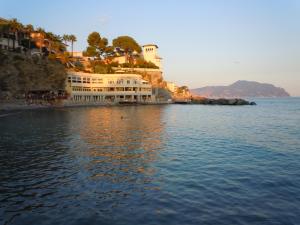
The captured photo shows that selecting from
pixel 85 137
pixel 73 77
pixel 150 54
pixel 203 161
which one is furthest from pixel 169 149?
pixel 150 54

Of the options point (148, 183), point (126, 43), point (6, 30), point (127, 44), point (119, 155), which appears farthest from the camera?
point (127, 44)

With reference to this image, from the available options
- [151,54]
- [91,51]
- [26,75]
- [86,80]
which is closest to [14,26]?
[26,75]

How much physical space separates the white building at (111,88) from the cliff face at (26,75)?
15220 mm

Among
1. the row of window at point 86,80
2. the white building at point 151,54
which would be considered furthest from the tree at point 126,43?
the row of window at point 86,80

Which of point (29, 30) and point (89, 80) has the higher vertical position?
point (29, 30)

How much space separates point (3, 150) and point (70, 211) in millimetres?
17046

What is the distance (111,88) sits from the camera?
130500 mm

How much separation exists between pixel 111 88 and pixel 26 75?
150 feet

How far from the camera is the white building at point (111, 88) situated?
12312cm

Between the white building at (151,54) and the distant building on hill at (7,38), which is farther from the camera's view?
the white building at (151,54)

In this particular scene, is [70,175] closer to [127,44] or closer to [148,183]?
[148,183]

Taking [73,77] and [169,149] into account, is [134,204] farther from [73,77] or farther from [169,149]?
[73,77]

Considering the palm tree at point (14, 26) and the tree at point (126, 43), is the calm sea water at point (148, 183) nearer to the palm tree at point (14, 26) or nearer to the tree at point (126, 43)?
the palm tree at point (14, 26)

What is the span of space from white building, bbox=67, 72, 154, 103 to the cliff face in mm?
15220
